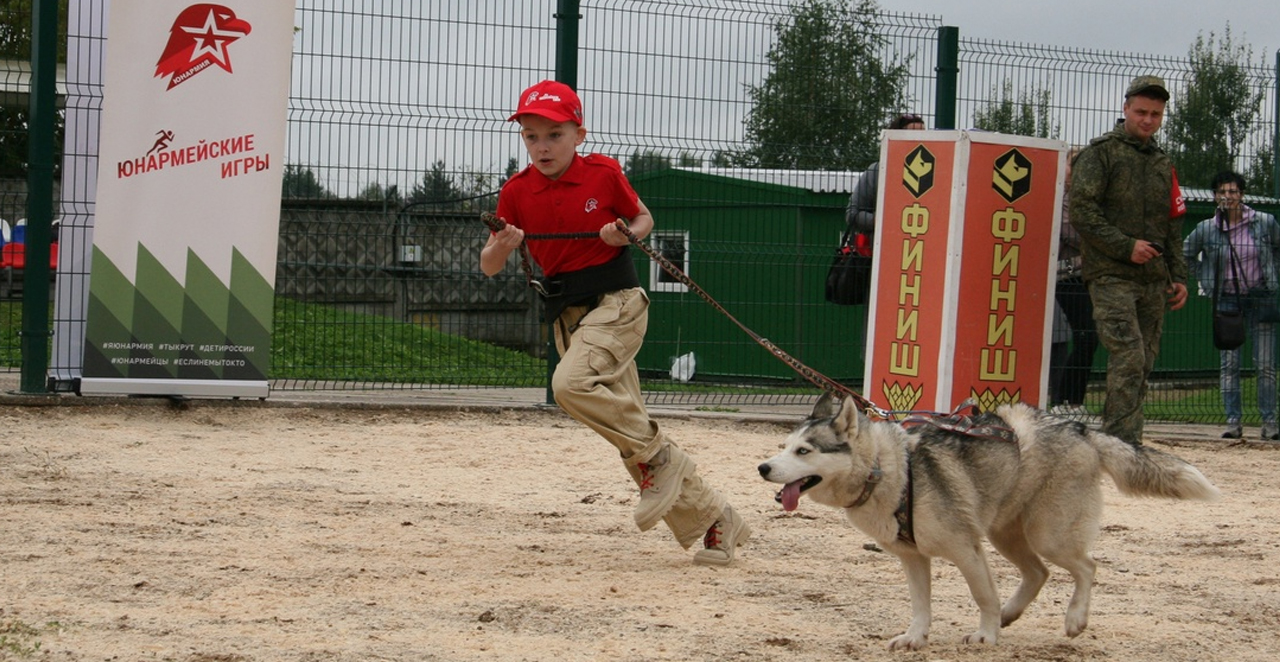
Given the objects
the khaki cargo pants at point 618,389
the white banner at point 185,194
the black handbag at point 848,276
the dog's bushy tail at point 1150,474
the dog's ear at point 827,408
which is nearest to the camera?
the dog's ear at point 827,408

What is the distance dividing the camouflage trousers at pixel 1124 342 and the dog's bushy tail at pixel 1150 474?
3823mm

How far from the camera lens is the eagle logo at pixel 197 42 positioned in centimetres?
978

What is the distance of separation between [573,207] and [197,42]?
4619 mm

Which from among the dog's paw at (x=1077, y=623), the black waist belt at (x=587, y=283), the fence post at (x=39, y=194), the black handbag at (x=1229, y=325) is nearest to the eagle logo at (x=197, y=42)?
the fence post at (x=39, y=194)

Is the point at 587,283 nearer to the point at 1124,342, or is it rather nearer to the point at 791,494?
the point at 791,494

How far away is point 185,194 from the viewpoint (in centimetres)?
985

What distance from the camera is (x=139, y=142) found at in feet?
32.1

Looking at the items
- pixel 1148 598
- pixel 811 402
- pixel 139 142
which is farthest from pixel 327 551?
pixel 811 402

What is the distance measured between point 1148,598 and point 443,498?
141 inches

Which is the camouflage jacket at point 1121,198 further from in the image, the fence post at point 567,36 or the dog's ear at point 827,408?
the dog's ear at point 827,408

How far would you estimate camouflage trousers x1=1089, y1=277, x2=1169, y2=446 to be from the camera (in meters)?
8.95

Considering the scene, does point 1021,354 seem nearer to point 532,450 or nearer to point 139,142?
A: point 532,450

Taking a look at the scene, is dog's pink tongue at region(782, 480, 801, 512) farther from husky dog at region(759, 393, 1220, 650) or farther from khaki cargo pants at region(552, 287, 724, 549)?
khaki cargo pants at region(552, 287, 724, 549)

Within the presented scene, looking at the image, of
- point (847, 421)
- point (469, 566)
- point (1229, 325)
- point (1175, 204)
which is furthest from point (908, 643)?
point (1229, 325)
